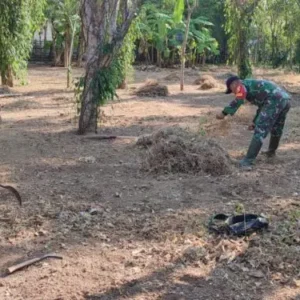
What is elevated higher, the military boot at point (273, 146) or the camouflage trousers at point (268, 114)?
the camouflage trousers at point (268, 114)

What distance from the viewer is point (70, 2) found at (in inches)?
679

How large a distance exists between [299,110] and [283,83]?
8218mm

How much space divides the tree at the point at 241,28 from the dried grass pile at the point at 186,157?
938cm

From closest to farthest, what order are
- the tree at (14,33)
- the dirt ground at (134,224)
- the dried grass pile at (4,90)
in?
1. the dirt ground at (134,224)
2. the tree at (14,33)
3. the dried grass pile at (4,90)

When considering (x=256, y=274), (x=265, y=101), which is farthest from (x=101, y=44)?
(x=256, y=274)

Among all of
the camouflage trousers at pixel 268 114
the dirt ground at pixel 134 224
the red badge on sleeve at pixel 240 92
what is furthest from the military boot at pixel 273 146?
the red badge on sleeve at pixel 240 92

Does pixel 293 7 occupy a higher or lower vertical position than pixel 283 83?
higher

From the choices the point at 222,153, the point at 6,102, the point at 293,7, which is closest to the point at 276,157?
the point at 222,153

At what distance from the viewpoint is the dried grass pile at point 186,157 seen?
6.59 meters

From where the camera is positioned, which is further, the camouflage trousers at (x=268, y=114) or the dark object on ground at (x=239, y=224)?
the camouflage trousers at (x=268, y=114)

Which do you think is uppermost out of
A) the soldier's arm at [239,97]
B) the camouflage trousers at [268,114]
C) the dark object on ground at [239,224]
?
the soldier's arm at [239,97]

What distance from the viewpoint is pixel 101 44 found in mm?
8914

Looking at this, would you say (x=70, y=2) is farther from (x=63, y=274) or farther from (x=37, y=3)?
(x=63, y=274)

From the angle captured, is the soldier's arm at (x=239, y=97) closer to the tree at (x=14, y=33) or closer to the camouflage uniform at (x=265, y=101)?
the camouflage uniform at (x=265, y=101)
